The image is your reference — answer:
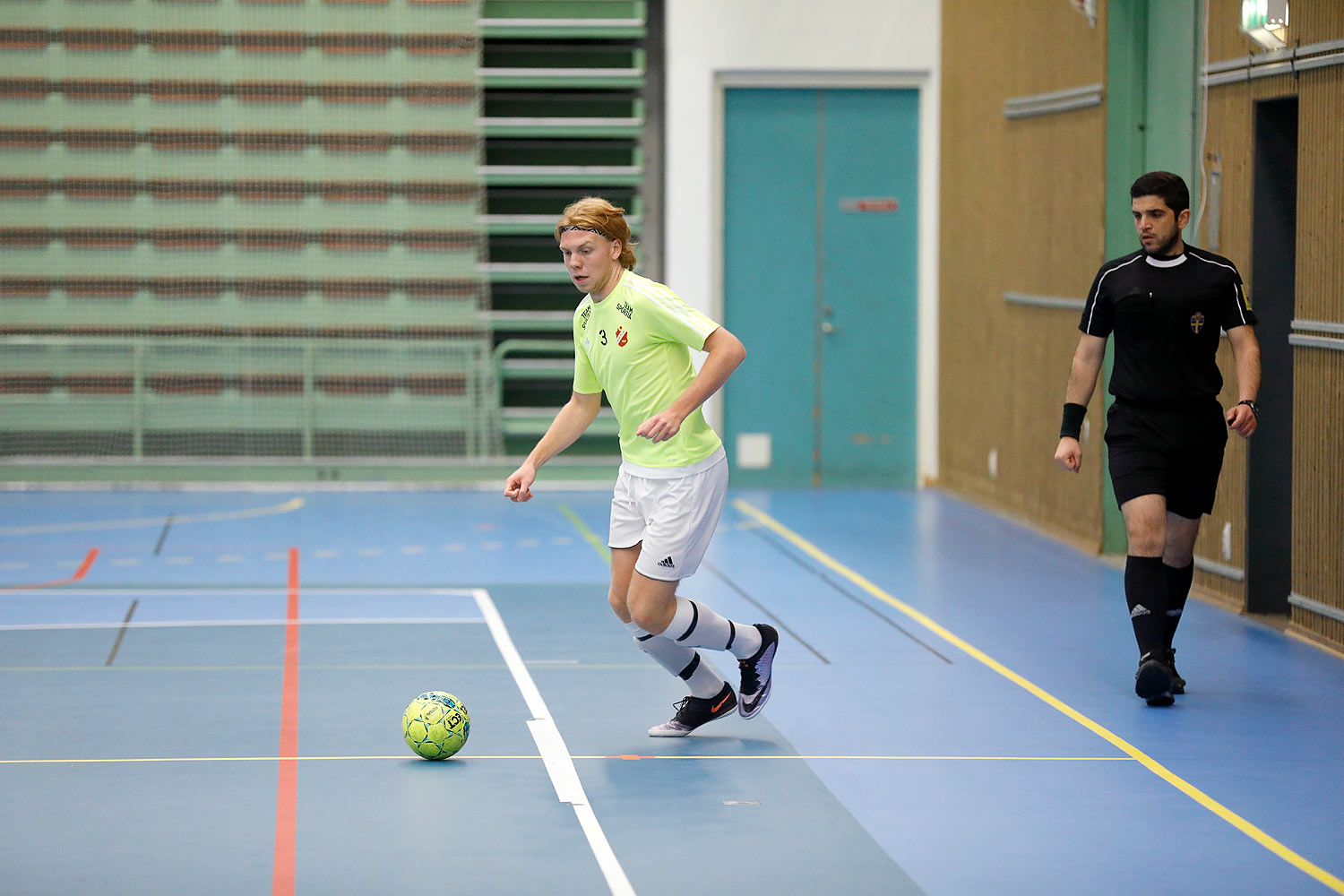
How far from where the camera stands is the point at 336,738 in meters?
6.16

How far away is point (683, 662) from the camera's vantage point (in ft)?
20.1

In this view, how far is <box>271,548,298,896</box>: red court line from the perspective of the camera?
465 centimetres

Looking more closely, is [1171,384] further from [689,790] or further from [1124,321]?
[689,790]

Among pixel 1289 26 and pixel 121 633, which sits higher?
pixel 1289 26

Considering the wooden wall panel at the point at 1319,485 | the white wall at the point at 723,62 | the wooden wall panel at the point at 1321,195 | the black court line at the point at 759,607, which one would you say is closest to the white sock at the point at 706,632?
the black court line at the point at 759,607

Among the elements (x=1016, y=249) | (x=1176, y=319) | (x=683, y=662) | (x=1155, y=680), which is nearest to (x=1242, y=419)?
(x=1176, y=319)

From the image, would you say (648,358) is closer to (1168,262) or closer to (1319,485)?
(1168,262)

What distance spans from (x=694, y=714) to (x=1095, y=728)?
1.58 meters

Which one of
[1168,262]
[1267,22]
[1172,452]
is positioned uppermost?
[1267,22]

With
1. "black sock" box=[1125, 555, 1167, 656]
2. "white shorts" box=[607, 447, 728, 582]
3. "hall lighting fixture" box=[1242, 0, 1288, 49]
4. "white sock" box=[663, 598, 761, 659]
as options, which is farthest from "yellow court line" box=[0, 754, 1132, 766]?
"hall lighting fixture" box=[1242, 0, 1288, 49]

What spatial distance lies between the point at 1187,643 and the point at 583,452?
7237mm

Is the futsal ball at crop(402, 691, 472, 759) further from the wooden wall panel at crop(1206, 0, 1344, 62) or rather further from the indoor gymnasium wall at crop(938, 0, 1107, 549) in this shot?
the indoor gymnasium wall at crop(938, 0, 1107, 549)

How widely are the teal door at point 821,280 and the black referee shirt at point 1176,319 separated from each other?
23.9ft

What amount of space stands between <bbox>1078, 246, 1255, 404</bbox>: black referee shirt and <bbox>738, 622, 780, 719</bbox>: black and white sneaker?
71.8 inches
